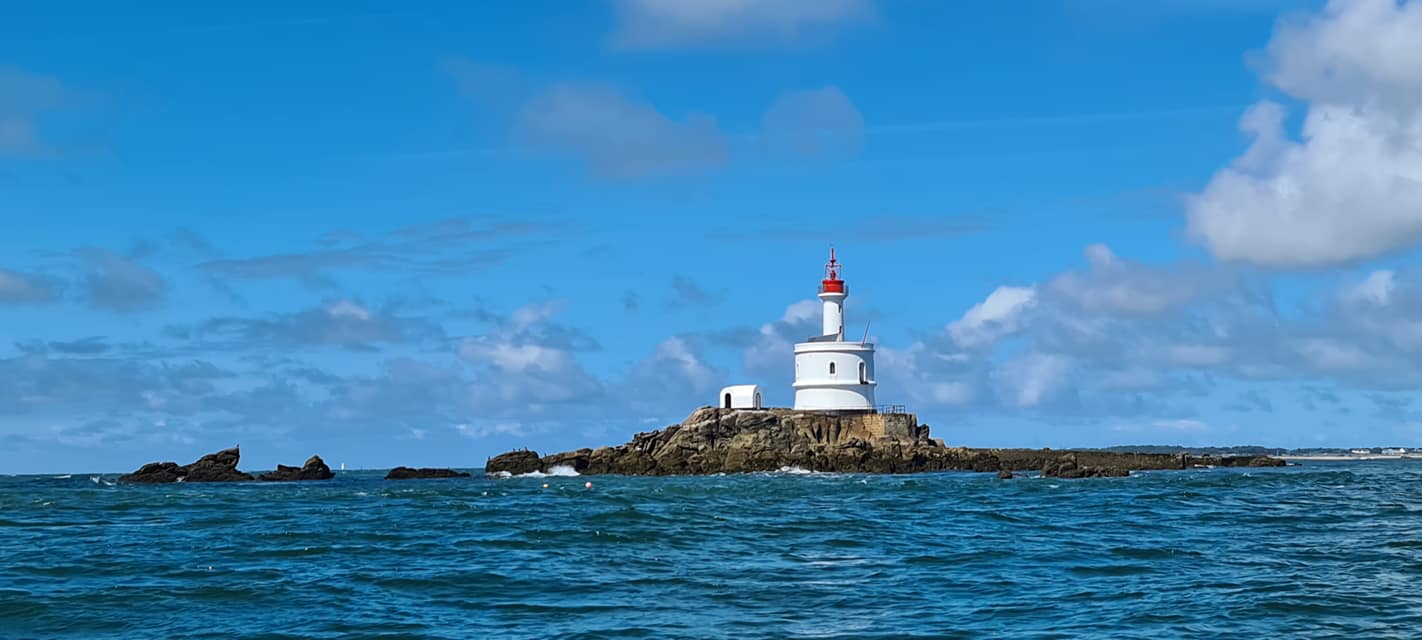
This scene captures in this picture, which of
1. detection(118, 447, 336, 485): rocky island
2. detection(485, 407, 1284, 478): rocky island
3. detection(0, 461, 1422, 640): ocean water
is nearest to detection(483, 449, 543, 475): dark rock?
detection(485, 407, 1284, 478): rocky island

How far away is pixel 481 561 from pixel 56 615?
7.60 m

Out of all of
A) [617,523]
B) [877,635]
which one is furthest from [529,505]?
[877,635]

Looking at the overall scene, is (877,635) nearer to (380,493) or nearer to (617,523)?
(617,523)

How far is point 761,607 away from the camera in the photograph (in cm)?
1891

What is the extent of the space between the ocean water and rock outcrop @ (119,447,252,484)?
38136 mm

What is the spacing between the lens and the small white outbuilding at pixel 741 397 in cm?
7975

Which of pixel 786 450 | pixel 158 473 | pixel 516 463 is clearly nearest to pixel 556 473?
pixel 516 463

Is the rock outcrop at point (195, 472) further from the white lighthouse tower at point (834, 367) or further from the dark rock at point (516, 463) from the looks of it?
the white lighthouse tower at point (834, 367)

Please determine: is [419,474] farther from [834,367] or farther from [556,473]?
[834,367]

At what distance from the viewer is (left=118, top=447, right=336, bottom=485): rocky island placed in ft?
252

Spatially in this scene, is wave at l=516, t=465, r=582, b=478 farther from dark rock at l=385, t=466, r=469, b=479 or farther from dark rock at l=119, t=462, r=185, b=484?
dark rock at l=119, t=462, r=185, b=484

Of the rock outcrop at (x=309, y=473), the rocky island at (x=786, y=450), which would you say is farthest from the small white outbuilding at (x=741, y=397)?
the rock outcrop at (x=309, y=473)

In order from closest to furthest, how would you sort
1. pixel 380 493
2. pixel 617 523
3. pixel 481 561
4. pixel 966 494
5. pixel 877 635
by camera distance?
pixel 877 635 → pixel 481 561 → pixel 617 523 → pixel 966 494 → pixel 380 493

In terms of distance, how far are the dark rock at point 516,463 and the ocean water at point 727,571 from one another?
41.9 m
